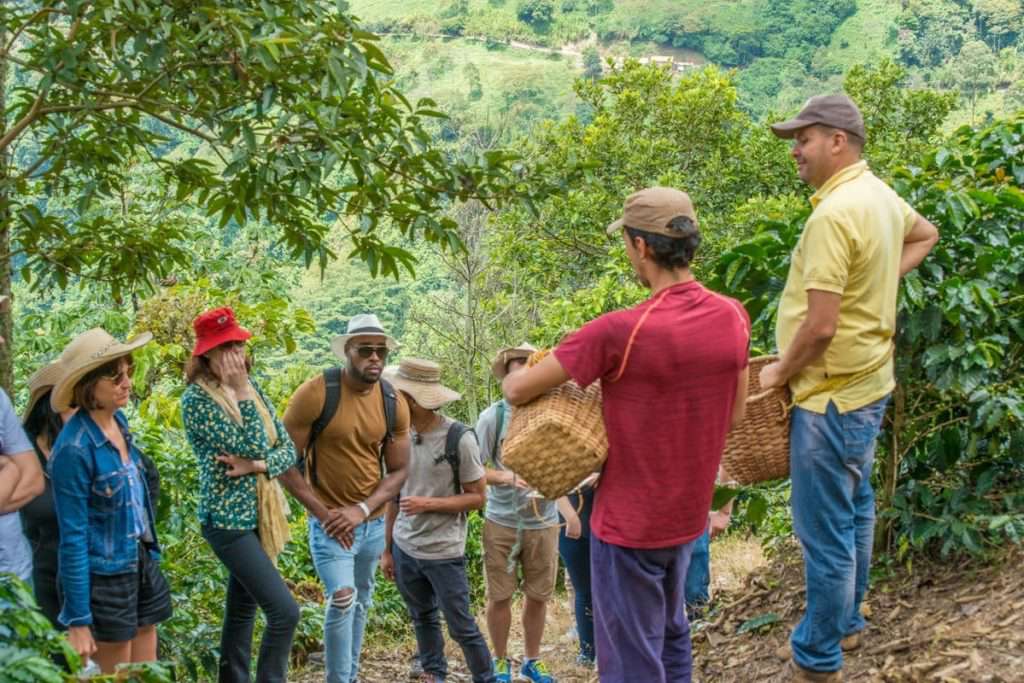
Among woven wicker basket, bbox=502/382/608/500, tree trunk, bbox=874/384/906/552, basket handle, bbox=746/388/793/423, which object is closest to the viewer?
woven wicker basket, bbox=502/382/608/500

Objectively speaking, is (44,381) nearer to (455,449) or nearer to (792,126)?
(455,449)

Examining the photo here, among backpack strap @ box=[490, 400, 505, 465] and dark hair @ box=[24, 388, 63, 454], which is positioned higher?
dark hair @ box=[24, 388, 63, 454]

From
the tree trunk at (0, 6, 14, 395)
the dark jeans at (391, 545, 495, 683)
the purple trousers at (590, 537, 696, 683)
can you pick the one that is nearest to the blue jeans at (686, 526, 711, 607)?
the dark jeans at (391, 545, 495, 683)

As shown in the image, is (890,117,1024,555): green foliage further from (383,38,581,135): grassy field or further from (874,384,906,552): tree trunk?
(383,38,581,135): grassy field

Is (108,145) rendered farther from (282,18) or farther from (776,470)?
(776,470)

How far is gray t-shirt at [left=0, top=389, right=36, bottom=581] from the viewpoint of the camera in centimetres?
389

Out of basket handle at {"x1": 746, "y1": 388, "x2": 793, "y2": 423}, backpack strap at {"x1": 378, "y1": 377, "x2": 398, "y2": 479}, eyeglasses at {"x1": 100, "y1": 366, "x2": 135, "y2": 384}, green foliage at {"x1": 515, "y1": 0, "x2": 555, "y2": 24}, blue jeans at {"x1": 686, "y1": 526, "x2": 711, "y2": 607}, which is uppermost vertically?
green foliage at {"x1": 515, "y1": 0, "x2": 555, "y2": 24}

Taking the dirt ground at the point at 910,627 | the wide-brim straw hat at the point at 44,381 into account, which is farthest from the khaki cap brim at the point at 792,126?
the wide-brim straw hat at the point at 44,381

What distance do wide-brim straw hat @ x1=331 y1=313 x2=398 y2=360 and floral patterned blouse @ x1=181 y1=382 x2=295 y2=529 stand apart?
0.64 meters

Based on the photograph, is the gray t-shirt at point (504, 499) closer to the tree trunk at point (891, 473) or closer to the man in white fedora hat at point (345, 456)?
the man in white fedora hat at point (345, 456)

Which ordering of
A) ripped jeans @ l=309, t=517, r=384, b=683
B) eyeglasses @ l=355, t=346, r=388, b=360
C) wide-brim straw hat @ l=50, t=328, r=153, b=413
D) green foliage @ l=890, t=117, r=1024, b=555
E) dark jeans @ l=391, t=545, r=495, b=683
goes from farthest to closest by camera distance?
dark jeans @ l=391, t=545, r=495, b=683 < ripped jeans @ l=309, t=517, r=384, b=683 < eyeglasses @ l=355, t=346, r=388, b=360 < green foliage @ l=890, t=117, r=1024, b=555 < wide-brim straw hat @ l=50, t=328, r=153, b=413

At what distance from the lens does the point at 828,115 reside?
3.73 metres

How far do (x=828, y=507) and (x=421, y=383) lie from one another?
7.70 feet

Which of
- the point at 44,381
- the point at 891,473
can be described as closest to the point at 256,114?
the point at 44,381
